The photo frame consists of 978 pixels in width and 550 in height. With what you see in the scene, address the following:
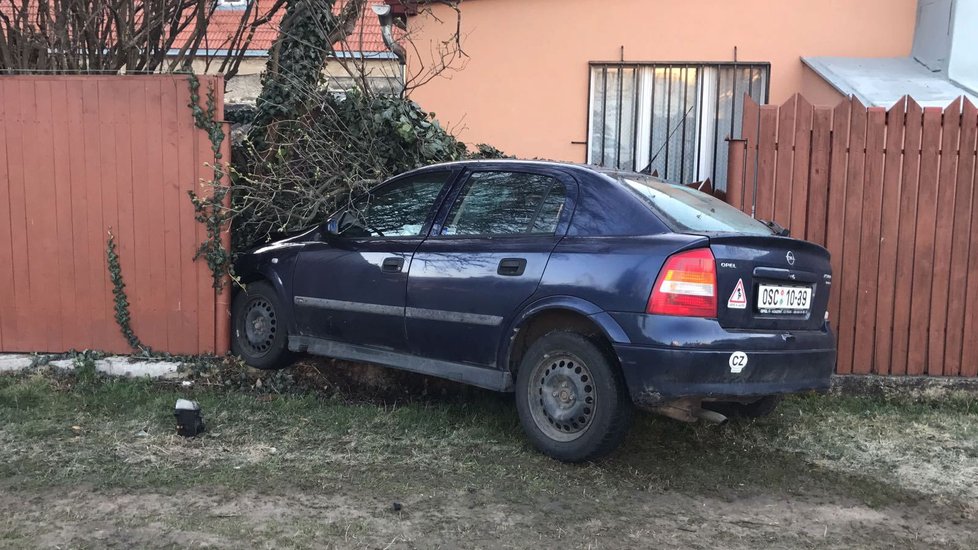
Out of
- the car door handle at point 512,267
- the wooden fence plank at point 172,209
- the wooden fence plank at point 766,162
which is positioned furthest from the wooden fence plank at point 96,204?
the wooden fence plank at point 766,162

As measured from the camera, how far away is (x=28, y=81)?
5586 mm

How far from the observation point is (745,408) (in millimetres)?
4914

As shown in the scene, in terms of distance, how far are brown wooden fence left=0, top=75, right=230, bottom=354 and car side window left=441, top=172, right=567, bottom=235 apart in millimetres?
2088

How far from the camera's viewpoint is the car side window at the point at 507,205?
4266mm

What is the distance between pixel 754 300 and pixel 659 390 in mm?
694

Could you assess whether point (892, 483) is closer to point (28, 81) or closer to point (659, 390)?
point (659, 390)

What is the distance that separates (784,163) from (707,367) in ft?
8.57

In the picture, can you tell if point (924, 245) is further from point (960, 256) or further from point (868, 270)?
point (868, 270)

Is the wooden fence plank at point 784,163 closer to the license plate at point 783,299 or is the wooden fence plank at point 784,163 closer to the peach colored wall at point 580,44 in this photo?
the license plate at point 783,299

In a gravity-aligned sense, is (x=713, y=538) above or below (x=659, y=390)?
below

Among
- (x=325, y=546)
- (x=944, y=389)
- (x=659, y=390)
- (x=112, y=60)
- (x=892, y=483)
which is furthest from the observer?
(x=112, y=60)

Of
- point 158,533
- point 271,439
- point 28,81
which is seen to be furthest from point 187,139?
point 158,533

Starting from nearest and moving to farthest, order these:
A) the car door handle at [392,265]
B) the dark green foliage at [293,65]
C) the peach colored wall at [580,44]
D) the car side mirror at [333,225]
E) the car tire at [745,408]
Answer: the car door handle at [392,265] → the car tire at [745,408] → the car side mirror at [333,225] → the dark green foliage at [293,65] → the peach colored wall at [580,44]

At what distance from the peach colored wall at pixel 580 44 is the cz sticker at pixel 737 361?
5045 millimetres
